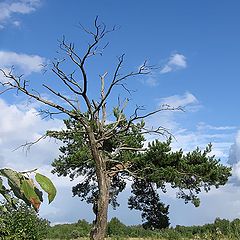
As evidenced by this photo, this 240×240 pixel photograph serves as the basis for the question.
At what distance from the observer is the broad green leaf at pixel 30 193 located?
890 millimetres

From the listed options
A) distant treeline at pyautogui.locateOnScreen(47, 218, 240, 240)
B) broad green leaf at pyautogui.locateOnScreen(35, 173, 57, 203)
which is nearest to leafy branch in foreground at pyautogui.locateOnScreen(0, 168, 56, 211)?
broad green leaf at pyautogui.locateOnScreen(35, 173, 57, 203)

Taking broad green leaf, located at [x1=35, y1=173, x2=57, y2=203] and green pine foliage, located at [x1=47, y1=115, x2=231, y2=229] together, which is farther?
green pine foliage, located at [x1=47, y1=115, x2=231, y2=229]

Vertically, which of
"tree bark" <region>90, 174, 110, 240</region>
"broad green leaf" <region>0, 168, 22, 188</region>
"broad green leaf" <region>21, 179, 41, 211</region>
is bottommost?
"broad green leaf" <region>21, 179, 41, 211</region>

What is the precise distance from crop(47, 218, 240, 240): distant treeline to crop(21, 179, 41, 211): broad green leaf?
5418mm

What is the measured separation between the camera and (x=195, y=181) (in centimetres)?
2120

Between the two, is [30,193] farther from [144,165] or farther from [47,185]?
[144,165]

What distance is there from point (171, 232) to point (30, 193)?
2191 centimetres

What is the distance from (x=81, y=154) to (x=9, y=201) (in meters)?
20.7

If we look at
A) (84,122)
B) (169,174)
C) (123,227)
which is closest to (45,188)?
(84,122)

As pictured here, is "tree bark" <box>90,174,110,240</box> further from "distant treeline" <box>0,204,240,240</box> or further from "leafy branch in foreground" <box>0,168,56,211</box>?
"leafy branch in foreground" <box>0,168,56,211</box>

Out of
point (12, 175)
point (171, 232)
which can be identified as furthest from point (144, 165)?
point (12, 175)

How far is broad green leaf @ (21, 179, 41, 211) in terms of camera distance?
0.89 m

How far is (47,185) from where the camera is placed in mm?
885

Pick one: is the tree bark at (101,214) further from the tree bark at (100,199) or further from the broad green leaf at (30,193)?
the broad green leaf at (30,193)
